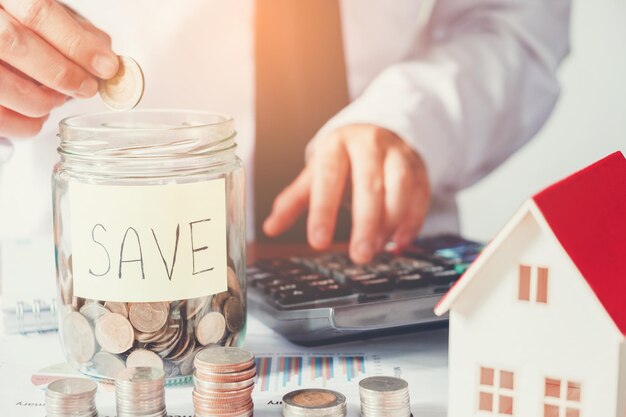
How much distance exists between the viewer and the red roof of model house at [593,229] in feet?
1.76

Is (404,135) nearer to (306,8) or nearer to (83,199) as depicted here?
(306,8)

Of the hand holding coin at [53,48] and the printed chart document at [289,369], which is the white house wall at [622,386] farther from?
the hand holding coin at [53,48]

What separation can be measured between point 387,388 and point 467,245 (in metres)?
0.41

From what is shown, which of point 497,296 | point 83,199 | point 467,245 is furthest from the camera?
point 467,245

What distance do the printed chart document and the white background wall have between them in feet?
1.44

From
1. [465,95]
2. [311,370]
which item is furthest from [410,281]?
[465,95]

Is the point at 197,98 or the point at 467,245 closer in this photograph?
the point at 467,245

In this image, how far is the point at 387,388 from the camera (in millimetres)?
638

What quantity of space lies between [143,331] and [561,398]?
1.10ft

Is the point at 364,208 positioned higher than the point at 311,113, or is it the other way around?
the point at 311,113

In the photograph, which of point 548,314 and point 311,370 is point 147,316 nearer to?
point 311,370

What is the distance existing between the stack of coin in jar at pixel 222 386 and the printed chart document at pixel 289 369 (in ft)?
0.15

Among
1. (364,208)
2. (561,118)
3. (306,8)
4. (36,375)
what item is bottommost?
(36,375)

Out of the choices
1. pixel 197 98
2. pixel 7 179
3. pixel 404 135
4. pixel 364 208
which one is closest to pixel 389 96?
pixel 404 135
